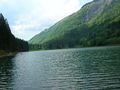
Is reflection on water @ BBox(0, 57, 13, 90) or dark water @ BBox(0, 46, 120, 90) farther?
reflection on water @ BBox(0, 57, 13, 90)

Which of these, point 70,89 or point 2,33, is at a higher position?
point 2,33

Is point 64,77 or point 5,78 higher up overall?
point 5,78

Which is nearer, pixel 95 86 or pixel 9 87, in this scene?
pixel 95 86

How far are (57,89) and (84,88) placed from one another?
4.20 m

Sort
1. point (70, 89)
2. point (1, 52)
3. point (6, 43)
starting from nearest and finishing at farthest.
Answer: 1. point (70, 89)
2. point (1, 52)
3. point (6, 43)

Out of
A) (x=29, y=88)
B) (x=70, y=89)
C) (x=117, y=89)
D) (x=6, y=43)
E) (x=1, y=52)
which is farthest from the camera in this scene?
(x=6, y=43)

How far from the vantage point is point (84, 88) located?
3575 cm

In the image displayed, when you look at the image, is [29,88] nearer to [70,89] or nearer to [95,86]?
[70,89]

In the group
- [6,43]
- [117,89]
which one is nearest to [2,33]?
[6,43]

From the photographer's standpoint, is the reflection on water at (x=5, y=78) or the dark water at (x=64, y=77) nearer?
the dark water at (x=64, y=77)

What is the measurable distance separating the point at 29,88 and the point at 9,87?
4.22m

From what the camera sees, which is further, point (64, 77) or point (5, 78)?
point (5, 78)

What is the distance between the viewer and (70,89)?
35562mm

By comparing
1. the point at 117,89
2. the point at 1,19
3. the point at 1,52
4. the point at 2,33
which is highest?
the point at 1,19
